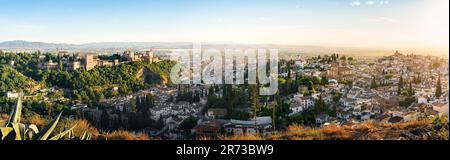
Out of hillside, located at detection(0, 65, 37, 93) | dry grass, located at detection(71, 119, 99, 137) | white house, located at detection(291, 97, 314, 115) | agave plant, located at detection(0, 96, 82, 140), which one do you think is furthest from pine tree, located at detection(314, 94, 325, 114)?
hillside, located at detection(0, 65, 37, 93)

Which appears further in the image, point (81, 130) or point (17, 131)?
point (81, 130)

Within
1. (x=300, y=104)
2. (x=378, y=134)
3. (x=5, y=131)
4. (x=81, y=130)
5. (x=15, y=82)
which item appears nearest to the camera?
(x=5, y=131)

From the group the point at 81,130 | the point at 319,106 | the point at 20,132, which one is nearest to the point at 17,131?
the point at 20,132

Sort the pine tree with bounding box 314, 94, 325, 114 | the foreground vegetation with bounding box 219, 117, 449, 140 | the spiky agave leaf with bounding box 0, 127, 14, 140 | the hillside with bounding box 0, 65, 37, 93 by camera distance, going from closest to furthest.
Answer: the spiky agave leaf with bounding box 0, 127, 14, 140 → the foreground vegetation with bounding box 219, 117, 449, 140 → the pine tree with bounding box 314, 94, 325, 114 → the hillside with bounding box 0, 65, 37, 93

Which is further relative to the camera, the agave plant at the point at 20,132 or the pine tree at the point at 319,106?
the pine tree at the point at 319,106

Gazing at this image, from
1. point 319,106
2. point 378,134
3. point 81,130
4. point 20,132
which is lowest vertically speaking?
point 319,106

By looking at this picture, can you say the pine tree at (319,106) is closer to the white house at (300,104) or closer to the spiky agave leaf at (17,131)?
the white house at (300,104)

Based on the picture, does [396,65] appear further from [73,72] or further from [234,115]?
[73,72]

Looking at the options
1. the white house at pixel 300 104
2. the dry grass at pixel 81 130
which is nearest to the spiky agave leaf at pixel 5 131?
the dry grass at pixel 81 130

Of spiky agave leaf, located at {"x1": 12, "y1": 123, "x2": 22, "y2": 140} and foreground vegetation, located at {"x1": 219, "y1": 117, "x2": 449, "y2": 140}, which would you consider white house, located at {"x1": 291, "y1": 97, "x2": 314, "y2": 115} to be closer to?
foreground vegetation, located at {"x1": 219, "y1": 117, "x2": 449, "y2": 140}

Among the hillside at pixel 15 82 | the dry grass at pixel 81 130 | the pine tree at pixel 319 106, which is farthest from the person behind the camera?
the hillside at pixel 15 82

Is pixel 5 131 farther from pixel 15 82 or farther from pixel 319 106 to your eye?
pixel 15 82
